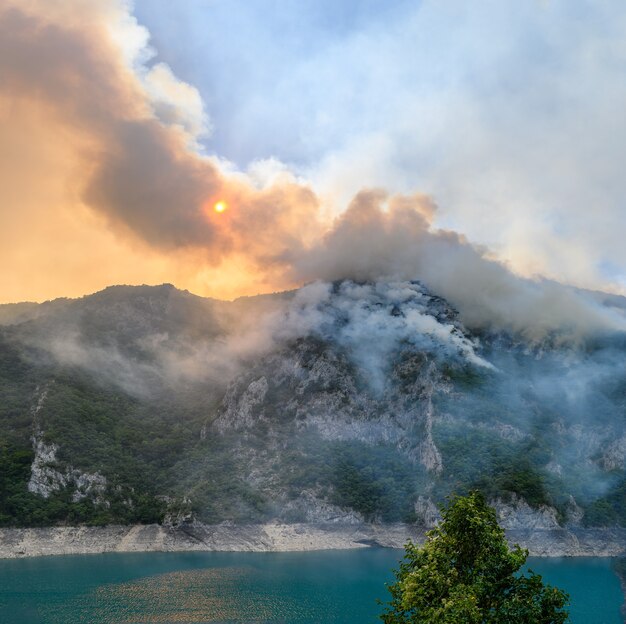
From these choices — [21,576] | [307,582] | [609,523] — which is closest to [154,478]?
[21,576]

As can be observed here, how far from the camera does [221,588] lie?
113 m

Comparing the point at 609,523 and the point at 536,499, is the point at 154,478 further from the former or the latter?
the point at 609,523

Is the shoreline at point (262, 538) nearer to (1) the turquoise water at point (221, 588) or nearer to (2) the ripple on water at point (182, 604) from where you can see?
(1) the turquoise water at point (221, 588)

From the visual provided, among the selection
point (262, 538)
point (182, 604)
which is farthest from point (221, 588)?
point (262, 538)

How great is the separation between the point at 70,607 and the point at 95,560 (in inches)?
2039

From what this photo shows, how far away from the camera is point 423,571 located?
100 feet

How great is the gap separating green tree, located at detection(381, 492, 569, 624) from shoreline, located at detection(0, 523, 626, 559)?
146921 millimetres

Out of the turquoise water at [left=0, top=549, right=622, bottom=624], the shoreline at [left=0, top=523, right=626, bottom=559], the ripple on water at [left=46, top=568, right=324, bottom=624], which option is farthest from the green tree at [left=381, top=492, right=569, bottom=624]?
the shoreline at [left=0, top=523, right=626, bottom=559]

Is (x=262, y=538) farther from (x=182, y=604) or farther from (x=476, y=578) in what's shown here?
(x=476, y=578)

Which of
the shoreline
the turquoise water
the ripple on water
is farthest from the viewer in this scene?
the shoreline

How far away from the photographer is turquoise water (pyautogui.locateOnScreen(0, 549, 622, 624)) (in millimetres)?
92875

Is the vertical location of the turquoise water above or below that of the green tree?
below

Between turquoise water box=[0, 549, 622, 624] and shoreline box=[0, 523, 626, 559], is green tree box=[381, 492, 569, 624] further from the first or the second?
shoreline box=[0, 523, 626, 559]

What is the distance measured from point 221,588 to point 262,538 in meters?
61.7
